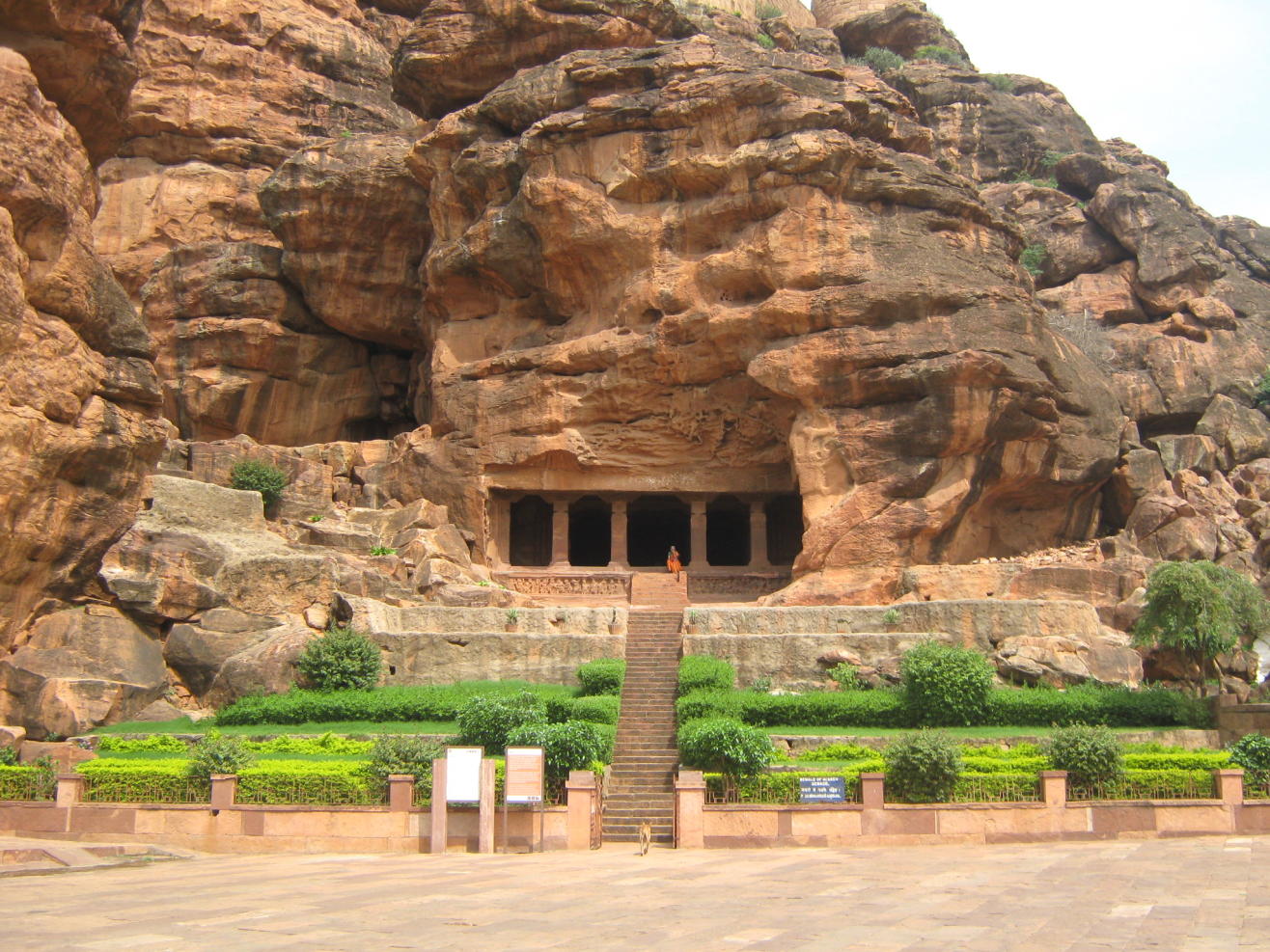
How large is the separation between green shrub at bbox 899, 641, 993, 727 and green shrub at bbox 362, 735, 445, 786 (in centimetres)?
1005

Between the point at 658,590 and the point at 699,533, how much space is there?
16.2ft

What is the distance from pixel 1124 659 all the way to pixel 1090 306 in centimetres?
2397

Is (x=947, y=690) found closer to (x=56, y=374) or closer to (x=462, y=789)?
(x=462, y=789)

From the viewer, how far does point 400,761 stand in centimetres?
1950

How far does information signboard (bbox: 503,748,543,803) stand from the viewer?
1769 centimetres

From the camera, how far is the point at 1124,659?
2719 centimetres

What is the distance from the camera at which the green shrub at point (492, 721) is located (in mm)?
20938

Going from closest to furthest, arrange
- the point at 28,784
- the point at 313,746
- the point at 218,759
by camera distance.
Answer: the point at 218,759, the point at 28,784, the point at 313,746

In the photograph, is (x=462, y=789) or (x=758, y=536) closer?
(x=462, y=789)

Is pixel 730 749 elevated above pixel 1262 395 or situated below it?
below

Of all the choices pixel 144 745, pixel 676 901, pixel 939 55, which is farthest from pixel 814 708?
pixel 939 55

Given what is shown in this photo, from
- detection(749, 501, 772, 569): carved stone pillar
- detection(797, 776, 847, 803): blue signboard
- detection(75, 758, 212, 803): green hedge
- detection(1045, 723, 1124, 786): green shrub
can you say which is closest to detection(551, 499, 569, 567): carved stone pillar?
detection(749, 501, 772, 569): carved stone pillar

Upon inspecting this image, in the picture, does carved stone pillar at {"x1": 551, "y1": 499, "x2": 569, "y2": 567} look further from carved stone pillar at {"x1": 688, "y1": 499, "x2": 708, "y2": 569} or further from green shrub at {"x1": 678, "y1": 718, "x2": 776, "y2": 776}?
green shrub at {"x1": 678, "y1": 718, "x2": 776, "y2": 776}

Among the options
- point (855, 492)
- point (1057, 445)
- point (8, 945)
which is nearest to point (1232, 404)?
point (1057, 445)
